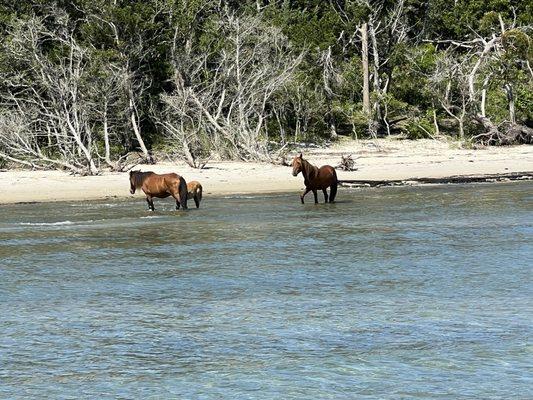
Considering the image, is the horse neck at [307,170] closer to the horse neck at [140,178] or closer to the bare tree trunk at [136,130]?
the horse neck at [140,178]

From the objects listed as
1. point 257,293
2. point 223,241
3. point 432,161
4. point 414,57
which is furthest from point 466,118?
point 257,293

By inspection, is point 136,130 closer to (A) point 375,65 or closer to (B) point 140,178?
(B) point 140,178

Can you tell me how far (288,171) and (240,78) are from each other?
4852 millimetres

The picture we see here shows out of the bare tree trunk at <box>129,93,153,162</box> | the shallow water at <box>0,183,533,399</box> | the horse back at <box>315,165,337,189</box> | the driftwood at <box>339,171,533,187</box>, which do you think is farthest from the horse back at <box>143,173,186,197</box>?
the bare tree trunk at <box>129,93,153,162</box>

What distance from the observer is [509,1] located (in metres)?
40.8

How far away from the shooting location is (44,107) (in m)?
28.1

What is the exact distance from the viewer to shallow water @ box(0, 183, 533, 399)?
7.21 meters

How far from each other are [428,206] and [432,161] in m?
9.84

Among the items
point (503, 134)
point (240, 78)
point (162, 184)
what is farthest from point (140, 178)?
point (503, 134)

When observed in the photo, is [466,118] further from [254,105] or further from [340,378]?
[340,378]

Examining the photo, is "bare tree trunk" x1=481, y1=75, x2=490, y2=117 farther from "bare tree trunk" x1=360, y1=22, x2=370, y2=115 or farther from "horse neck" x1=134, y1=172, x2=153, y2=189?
"horse neck" x1=134, y1=172, x2=153, y2=189

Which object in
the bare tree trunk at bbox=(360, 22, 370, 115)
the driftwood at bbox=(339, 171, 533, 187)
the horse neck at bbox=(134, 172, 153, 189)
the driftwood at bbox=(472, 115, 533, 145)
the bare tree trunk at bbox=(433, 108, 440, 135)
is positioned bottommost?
the driftwood at bbox=(339, 171, 533, 187)

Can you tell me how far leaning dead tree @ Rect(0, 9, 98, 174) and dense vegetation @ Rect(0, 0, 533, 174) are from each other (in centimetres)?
7

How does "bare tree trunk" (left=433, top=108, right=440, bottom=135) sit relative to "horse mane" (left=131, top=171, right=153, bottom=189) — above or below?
above
